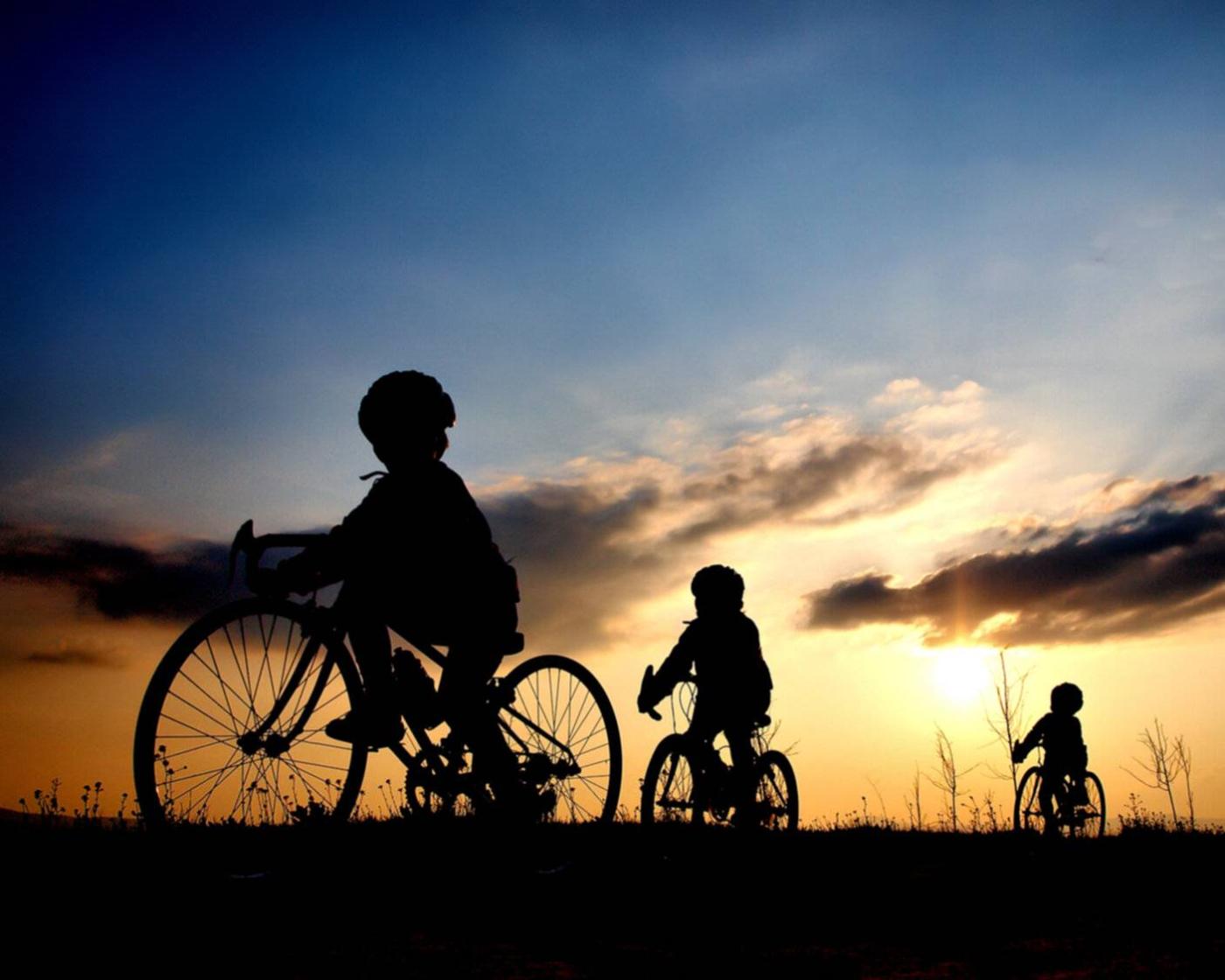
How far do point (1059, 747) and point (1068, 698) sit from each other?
24.5 inches

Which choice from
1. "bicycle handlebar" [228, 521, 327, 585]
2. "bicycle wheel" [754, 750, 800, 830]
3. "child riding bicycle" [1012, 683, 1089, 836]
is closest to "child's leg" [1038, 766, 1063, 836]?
"child riding bicycle" [1012, 683, 1089, 836]

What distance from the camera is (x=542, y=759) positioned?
20.8ft

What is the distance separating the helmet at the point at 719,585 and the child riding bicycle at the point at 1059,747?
6063 millimetres

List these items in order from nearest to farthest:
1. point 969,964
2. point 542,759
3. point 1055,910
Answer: point 969,964 < point 1055,910 < point 542,759

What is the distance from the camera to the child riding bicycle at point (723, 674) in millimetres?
8484

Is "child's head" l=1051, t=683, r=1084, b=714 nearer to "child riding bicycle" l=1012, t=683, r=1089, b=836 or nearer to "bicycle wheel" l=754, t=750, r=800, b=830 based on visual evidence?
"child riding bicycle" l=1012, t=683, r=1089, b=836

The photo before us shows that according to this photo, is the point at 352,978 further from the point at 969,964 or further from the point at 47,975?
the point at 969,964

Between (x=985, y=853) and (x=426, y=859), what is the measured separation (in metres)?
5.22

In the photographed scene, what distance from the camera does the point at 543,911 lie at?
5.04 metres

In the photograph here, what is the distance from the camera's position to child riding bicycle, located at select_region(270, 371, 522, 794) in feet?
16.9

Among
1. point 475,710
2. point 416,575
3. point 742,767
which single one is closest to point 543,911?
point 475,710

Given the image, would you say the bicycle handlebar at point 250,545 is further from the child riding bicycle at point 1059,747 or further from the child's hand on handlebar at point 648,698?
the child riding bicycle at point 1059,747

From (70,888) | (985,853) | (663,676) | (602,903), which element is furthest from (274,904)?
(985,853)

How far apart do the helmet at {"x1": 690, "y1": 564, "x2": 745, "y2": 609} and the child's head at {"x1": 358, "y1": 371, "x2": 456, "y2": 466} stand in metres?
3.94
